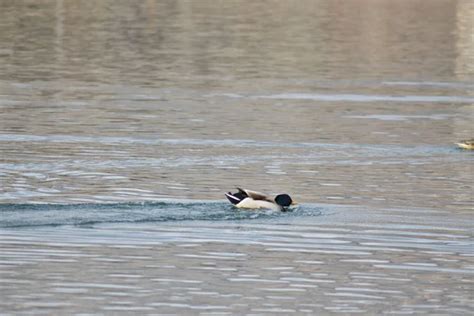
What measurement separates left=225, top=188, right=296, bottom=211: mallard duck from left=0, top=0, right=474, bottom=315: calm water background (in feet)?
0.43

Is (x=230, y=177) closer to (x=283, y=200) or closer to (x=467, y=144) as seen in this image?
(x=283, y=200)

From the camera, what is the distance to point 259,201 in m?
21.6

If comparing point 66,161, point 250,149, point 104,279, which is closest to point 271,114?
point 250,149

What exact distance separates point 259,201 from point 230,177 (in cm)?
386

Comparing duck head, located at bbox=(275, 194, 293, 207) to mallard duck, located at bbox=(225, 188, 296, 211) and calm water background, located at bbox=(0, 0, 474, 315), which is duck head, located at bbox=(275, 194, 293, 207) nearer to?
mallard duck, located at bbox=(225, 188, 296, 211)

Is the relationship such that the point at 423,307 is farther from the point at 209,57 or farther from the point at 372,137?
the point at 209,57

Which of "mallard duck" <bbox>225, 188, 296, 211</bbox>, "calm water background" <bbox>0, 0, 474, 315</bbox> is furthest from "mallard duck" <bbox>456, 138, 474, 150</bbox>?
"mallard duck" <bbox>225, 188, 296, 211</bbox>

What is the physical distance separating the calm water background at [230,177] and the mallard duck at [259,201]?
0.13m

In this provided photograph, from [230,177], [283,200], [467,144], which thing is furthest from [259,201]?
[467,144]

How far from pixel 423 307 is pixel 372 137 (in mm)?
14863

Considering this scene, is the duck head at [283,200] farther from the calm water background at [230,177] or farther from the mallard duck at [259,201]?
the calm water background at [230,177]

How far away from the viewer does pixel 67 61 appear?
47.0m

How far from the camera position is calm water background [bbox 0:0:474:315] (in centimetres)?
1678

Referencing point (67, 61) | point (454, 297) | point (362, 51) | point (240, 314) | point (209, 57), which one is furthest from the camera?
point (362, 51)
